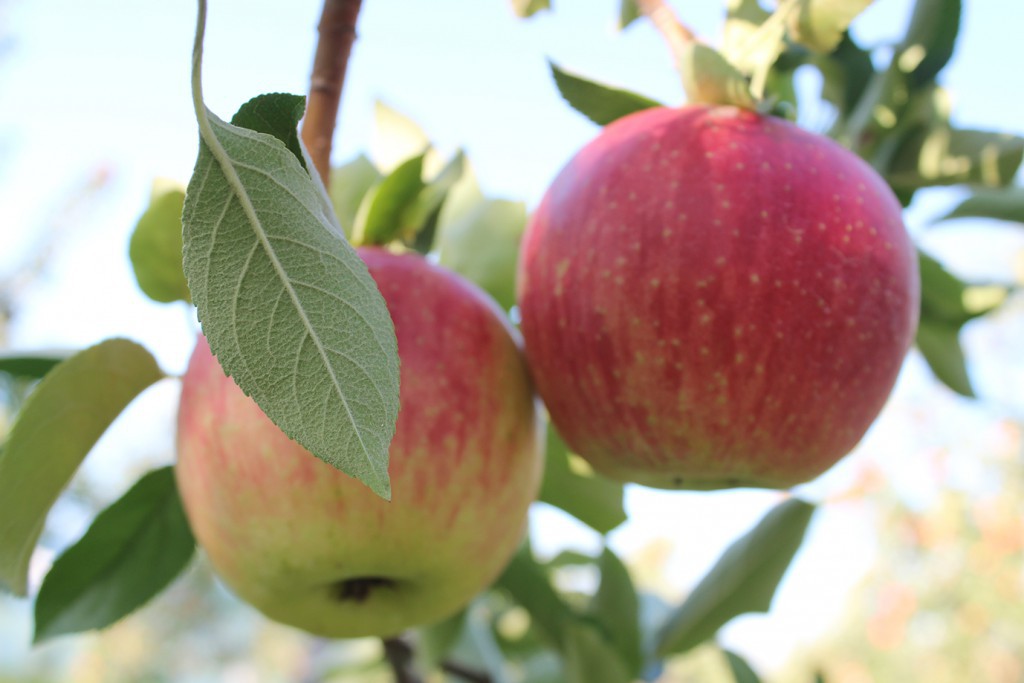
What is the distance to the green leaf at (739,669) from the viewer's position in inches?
37.2

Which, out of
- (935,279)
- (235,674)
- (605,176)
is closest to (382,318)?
(605,176)

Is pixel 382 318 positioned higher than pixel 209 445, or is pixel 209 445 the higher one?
pixel 382 318

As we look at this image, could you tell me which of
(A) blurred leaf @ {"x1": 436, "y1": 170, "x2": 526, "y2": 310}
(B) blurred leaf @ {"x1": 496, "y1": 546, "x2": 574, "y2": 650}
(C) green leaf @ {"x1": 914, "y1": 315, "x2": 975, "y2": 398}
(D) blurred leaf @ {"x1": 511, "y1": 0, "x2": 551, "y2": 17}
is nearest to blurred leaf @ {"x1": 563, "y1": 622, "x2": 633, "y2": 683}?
(B) blurred leaf @ {"x1": 496, "y1": 546, "x2": 574, "y2": 650}

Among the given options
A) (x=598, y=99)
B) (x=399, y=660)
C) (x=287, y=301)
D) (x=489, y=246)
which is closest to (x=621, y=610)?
(x=399, y=660)

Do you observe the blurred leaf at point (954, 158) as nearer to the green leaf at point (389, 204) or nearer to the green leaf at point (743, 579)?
the green leaf at point (743, 579)

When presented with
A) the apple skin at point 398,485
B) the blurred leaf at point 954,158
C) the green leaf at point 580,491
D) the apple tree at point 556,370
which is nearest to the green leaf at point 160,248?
the apple tree at point 556,370

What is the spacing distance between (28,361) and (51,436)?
0.24 m

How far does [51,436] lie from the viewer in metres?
0.54

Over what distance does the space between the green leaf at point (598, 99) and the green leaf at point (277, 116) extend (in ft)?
0.96

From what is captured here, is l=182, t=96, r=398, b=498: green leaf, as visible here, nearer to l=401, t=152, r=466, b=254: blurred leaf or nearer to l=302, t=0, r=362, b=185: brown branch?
l=302, t=0, r=362, b=185: brown branch

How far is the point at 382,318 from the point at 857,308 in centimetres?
32

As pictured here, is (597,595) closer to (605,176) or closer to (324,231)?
(605,176)

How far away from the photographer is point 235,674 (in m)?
9.82

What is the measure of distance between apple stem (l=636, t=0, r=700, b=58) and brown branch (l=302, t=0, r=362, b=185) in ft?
0.76
